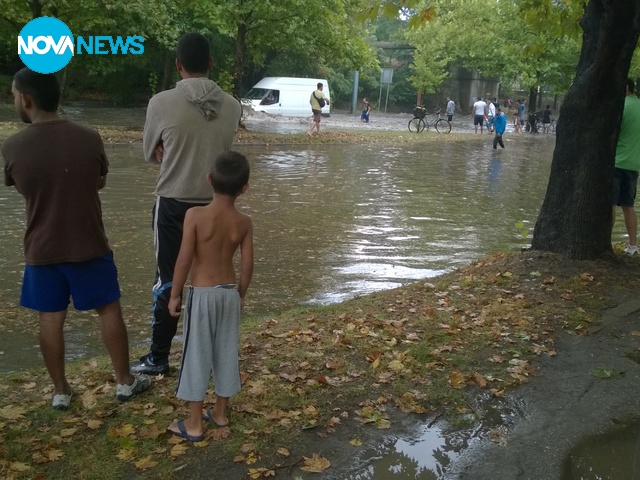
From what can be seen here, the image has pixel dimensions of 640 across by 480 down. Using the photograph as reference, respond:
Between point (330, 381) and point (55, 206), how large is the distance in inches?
82.9

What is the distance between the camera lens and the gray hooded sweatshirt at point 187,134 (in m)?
4.32

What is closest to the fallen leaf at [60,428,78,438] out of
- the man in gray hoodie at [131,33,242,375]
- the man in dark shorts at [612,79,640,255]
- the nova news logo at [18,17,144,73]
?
the man in gray hoodie at [131,33,242,375]

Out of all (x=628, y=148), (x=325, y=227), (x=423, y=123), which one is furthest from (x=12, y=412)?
(x=423, y=123)

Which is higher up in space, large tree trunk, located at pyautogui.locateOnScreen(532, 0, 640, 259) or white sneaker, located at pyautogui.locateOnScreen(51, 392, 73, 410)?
large tree trunk, located at pyautogui.locateOnScreen(532, 0, 640, 259)

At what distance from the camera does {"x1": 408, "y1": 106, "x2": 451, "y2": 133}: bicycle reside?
3484 cm

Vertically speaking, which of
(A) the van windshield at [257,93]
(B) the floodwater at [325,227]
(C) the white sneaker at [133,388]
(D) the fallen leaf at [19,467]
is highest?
(A) the van windshield at [257,93]

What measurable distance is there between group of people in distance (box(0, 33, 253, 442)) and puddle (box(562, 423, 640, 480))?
1.95 metres

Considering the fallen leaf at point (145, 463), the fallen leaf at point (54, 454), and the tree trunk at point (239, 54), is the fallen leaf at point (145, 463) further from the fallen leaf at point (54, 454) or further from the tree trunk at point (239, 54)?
the tree trunk at point (239, 54)

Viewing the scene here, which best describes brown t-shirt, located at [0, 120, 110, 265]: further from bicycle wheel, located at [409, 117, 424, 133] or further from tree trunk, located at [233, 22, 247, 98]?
bicycle wheel, located at [409, 117, 424, 133]

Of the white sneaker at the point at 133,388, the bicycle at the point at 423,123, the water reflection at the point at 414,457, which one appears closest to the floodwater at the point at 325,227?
the white sneaker at the point at 133,388

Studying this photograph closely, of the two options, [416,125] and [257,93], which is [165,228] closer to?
[416,125]

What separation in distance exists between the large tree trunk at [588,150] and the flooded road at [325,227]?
78.4 inches

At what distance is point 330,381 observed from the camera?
4.79m

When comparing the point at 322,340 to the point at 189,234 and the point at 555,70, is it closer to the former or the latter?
the point at 189,234
